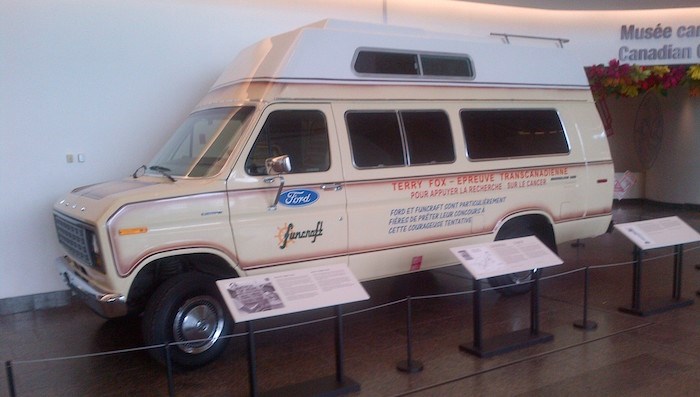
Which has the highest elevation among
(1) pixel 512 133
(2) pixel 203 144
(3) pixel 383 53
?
(3) pixel 383 53

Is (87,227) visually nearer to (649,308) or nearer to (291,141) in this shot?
(291,141)

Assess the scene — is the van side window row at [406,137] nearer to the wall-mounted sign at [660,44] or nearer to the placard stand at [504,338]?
the placard stand at [504,338]

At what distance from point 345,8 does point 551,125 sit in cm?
377

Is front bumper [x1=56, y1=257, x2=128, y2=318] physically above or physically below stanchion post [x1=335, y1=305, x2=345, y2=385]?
above

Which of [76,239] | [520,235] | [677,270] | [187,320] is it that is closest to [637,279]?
[677,270]

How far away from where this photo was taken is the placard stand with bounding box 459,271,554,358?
5.59 metres

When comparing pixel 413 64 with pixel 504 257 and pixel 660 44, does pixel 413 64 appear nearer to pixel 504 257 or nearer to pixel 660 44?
pixel 504 257

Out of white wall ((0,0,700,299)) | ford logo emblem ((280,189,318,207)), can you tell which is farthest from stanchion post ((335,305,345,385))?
white wall ((0,0,700,299))

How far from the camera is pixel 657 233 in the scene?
22.5ft

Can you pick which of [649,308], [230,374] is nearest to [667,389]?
[649,308]

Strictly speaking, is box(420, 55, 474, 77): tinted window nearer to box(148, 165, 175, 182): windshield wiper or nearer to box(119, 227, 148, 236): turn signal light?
box(148, 165, 175, 182): windshield wiper

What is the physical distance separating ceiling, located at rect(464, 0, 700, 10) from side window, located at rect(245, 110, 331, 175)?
591 cm

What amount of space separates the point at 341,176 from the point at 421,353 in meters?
1.89

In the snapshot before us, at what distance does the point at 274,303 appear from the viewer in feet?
14.7
